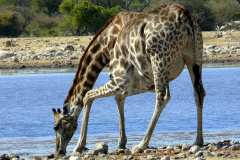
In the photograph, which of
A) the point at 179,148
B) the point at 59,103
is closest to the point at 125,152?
the point at 179,148

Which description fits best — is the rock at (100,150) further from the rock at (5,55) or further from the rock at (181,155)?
the rock at (5,55)

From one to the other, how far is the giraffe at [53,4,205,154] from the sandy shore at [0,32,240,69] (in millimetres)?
25291

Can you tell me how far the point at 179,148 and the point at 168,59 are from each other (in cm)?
123

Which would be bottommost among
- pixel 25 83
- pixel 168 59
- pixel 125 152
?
pixel 25 83

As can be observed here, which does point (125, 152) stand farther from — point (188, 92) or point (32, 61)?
point (32, 61)

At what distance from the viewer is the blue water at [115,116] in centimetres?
1783

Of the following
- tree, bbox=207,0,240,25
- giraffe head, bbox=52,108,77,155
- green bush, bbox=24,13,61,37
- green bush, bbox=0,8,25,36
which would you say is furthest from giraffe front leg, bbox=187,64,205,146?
tree, bbox=207,0,240,25

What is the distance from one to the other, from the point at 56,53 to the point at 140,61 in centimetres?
2829

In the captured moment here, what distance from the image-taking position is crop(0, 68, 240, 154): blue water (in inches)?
702

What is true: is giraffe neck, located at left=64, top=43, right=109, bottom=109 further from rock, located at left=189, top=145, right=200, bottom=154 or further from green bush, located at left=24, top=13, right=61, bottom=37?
green bush, located at left=24, top=13, right=61, bottom=37

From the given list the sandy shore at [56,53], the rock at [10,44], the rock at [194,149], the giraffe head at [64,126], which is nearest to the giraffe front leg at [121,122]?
the giraffe head at [64,126]

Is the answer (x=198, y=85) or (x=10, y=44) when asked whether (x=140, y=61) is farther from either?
(x=10, y=44)

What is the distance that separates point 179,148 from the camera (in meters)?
14.1

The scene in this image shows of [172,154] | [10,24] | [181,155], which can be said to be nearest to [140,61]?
[172,154]
